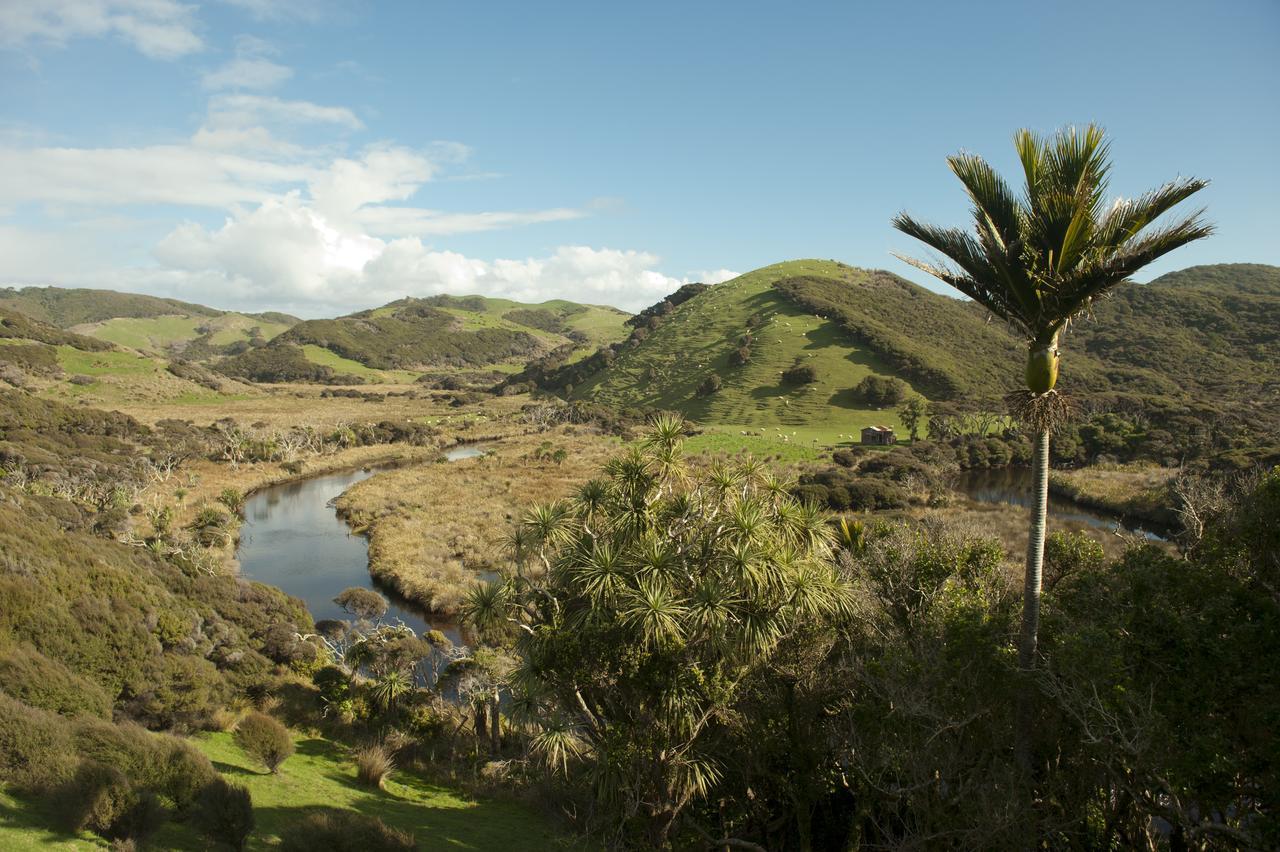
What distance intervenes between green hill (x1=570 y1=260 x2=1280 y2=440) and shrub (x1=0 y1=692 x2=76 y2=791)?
7355 cm

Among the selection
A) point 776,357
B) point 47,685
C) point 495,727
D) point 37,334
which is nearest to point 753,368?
point 776,357

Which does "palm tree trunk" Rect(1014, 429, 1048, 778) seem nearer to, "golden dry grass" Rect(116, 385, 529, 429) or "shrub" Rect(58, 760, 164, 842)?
"shrub" Rect(58, 760, 164, 842)

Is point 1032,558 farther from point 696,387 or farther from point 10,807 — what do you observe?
point 696,387

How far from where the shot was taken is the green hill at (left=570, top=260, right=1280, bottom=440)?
90062mm

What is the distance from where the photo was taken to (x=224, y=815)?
9.55 m

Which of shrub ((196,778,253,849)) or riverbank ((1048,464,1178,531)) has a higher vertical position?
riverbank ((1048,464,1178,531))

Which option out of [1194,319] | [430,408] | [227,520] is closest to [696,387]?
[430,408]

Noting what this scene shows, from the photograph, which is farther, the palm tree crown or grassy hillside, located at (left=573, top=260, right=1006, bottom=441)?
grassy hillside, located at (left=573, top=260, right=1006, bottom=441)

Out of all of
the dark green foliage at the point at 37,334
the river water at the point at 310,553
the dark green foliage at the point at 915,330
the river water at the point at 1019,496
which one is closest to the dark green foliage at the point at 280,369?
the dark green foliage at the point at 37,334

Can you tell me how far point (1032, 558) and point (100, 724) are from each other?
564 inches

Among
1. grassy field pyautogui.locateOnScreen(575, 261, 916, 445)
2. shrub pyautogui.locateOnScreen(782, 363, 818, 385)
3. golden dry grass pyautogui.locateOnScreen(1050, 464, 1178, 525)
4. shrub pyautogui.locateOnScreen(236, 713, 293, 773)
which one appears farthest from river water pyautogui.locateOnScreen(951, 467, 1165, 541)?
shrub pyautogui.locateOnScreen(236, 713, 293, 773)

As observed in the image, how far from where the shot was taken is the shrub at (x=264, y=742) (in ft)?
45.4

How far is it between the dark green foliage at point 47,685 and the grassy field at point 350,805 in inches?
91.0

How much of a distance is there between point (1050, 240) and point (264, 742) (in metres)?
16.7
